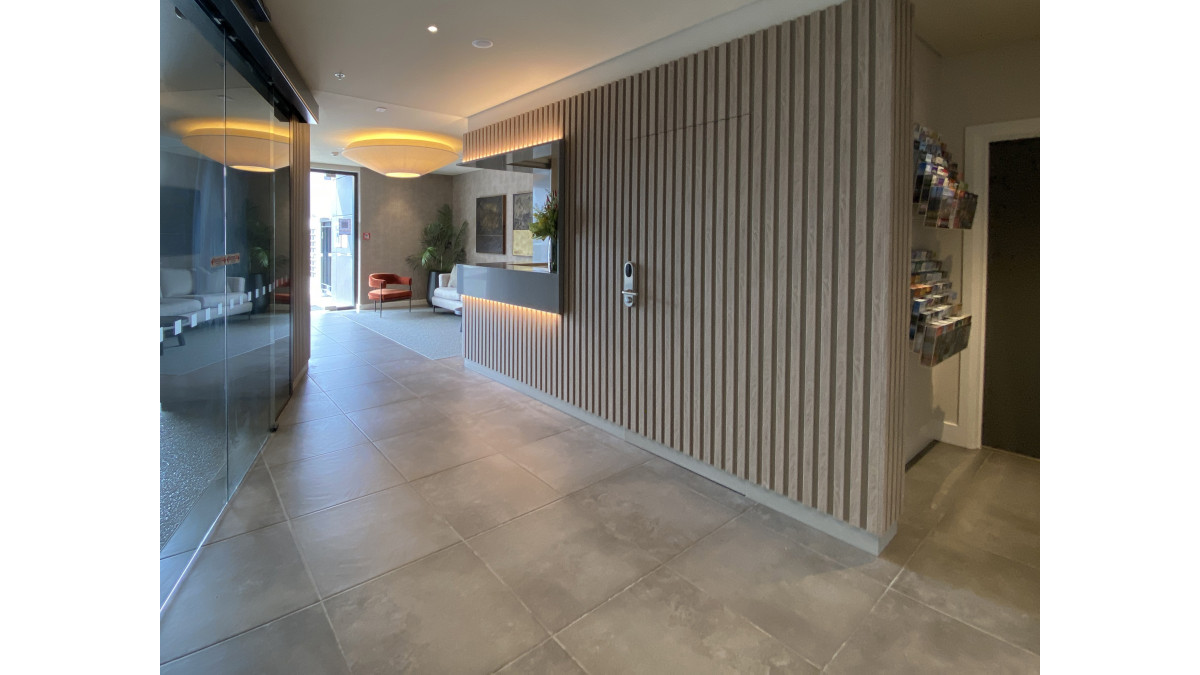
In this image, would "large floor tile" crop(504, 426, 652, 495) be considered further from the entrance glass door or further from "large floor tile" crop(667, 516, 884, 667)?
the entrance glass door

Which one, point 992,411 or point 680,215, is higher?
point 680,215

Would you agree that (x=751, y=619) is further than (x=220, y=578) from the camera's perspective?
No

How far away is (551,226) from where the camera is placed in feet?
16.6

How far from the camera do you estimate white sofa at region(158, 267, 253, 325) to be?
233 cm

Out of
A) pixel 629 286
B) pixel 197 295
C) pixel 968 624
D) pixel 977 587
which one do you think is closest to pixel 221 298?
pixel 197 295

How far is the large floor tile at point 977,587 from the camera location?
229 cm

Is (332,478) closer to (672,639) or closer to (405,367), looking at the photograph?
(672,639)

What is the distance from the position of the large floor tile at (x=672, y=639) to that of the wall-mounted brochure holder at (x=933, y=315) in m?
1.97

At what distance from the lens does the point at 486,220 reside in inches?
462

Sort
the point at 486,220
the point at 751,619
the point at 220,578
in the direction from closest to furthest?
the point at 751,619 → the point at 220,578 → the point at 486,220
